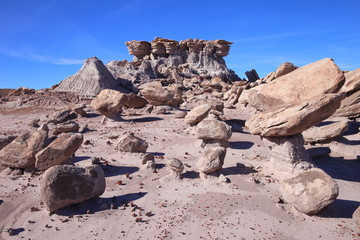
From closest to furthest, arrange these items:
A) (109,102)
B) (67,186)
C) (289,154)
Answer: (67,186) < (289,154) < (109,102)

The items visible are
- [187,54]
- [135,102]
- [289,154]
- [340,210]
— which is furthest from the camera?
[187,54]

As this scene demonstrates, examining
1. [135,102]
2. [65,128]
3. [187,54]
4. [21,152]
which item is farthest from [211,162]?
[187,54]

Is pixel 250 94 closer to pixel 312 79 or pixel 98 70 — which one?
pixel 312 79

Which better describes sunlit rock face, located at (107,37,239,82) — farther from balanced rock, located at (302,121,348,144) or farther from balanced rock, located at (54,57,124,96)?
balanced rock, located at (302,121,348,144)

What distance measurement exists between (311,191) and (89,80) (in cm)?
1992

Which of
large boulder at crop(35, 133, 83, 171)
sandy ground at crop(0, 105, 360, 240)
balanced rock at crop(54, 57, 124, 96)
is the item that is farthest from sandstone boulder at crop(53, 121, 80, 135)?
balanced rock at crop(54, 57, 124, 96)

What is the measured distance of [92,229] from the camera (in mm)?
4398

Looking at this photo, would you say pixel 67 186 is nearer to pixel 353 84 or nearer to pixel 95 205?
pixel 95 205

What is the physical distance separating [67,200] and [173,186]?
2.33 m

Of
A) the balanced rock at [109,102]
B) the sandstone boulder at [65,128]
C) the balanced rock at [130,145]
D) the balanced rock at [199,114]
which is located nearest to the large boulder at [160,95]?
the balanced rock at [109,102]

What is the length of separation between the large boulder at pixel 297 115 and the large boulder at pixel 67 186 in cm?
417

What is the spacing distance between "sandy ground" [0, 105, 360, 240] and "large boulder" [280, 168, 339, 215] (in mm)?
222

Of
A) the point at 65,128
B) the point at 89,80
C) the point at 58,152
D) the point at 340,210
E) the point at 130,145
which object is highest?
the point at 89,80

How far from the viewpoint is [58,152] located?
652cm
